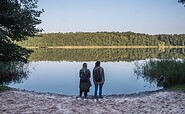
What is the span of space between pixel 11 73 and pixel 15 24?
11.6 meters

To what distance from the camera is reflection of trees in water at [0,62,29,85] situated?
28.0 m

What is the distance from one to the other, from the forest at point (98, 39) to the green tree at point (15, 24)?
158892 mm

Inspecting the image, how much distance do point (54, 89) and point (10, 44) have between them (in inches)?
347

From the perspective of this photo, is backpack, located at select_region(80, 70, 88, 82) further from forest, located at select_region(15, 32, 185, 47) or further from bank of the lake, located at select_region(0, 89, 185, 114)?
forest, located at select_region(15, 32, 185, 47)

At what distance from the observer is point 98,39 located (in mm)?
180625

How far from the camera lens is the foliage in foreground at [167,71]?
2173 cm

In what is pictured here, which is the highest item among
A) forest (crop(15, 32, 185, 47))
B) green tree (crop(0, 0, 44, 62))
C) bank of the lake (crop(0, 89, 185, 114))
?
forest (crop(15, 32, 185, 47))

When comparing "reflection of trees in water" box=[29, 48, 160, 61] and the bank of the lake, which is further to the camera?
"reflection of trees in water" box=[29, 48, 160, 61]

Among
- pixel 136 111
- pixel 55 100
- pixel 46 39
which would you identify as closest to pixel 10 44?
pixel 55 100

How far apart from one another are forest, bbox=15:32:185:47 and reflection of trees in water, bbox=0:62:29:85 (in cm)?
14664

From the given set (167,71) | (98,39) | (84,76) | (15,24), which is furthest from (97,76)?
(98,39)

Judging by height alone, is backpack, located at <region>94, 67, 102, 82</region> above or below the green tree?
below

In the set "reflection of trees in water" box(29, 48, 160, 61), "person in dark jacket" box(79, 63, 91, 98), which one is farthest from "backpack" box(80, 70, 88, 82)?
"reflection of trees in water" box(29, 48, 160, 61)

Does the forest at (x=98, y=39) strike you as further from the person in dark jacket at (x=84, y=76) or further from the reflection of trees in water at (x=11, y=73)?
the person in dark jacket at (x=84, y=76)
